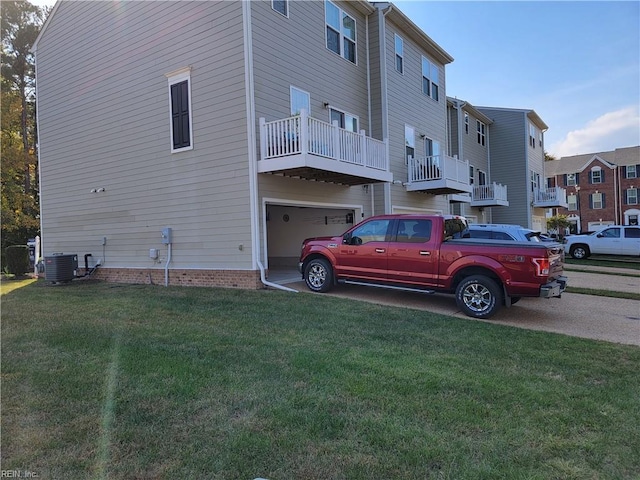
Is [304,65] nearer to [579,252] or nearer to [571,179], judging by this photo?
[579,252]

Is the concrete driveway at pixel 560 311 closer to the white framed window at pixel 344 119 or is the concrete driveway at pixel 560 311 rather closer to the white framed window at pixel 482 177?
the white framed window at pixel 344 119

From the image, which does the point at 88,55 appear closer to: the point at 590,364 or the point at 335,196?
the point at 335,196

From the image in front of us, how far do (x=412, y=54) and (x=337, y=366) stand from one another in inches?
623

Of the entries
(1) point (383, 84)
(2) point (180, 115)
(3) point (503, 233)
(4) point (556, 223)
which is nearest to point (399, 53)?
(1) point (383, 84)

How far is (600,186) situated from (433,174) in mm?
37957

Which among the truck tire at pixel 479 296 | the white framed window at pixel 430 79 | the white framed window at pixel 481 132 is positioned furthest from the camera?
the white framed window at pixel 481 132

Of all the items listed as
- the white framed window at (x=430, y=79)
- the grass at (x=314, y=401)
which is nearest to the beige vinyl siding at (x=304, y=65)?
the white framed window at (x=430, y=79)

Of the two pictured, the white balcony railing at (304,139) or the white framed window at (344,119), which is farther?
the white framed window at (344,119)

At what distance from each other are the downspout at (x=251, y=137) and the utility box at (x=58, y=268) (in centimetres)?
699

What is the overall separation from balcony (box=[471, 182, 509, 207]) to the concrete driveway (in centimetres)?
1246

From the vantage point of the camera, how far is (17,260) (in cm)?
1695

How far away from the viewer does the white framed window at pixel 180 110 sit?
11336 millimetres

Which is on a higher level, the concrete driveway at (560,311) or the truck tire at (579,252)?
the truck tire at (579,252)

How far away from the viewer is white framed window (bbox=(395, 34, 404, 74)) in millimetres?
15820
